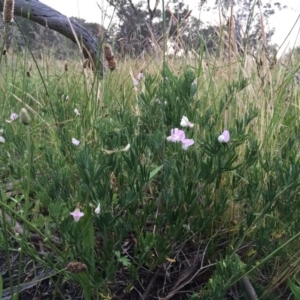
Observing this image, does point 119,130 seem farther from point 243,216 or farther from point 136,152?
point 243,216

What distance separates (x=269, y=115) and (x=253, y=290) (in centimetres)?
65

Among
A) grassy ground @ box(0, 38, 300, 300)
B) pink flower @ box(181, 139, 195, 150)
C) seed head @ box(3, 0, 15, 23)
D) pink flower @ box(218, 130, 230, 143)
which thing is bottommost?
grassy ground @ box(0, 38, 300, 300)

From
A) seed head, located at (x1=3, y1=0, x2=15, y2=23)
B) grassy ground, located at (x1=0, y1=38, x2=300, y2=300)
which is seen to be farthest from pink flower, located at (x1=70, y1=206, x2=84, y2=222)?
seed head, located at (x1=3, y1=0, x2=15, y2=23)

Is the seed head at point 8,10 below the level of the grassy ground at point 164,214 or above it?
above

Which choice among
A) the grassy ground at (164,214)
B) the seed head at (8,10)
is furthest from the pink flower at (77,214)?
the seed head at (8,10)

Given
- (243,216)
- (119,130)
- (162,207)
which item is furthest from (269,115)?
(119,130)

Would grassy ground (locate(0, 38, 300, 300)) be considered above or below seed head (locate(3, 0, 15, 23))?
below

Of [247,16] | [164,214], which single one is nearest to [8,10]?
[164,214]

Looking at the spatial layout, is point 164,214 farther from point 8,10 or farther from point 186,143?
point 8,10

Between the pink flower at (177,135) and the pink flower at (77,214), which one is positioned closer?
the pink flower at (77,214)

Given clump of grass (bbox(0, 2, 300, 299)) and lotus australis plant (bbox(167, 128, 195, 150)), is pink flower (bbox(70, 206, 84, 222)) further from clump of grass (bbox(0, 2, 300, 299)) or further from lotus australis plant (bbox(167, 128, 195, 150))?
lotus australis plant (bbox(167, 128, 195, 150))

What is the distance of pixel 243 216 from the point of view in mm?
1162

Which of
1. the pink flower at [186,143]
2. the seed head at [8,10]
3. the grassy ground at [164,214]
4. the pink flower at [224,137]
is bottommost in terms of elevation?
the grassy ground at [164,214]

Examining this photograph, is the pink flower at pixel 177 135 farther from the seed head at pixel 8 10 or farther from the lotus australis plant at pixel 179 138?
the seed head at pixel 8 10
